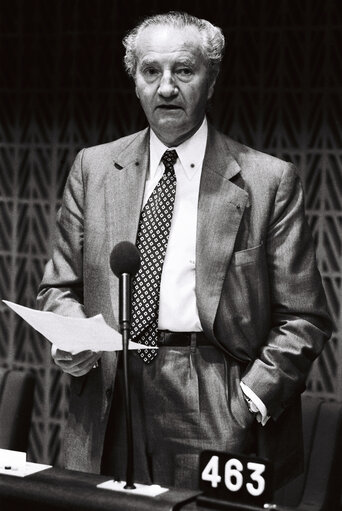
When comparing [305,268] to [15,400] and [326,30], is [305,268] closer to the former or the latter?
[15,400]

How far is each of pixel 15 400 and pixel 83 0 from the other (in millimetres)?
1926

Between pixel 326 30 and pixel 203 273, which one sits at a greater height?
pixel 326 30

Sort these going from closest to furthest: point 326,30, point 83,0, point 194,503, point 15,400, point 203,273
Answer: point 194,503 < point 203,273 < point 15,400 < point 326,30 < point 83,0

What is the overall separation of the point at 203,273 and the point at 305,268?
26cm

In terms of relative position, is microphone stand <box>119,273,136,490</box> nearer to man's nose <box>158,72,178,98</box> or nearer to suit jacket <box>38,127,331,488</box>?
suit jacket <box>38,127,331,488</box>

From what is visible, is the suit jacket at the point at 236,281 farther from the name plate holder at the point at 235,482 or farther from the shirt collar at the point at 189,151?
the name plate holder at the point at 235,482

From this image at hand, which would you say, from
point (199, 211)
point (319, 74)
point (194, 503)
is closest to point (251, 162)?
point (199, 211)

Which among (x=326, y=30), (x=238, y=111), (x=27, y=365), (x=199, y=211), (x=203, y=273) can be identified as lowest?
(x=27, y=365)

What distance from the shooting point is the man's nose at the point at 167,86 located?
220cm

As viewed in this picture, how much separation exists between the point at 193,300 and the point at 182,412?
266 millimetres

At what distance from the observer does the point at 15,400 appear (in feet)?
9.47

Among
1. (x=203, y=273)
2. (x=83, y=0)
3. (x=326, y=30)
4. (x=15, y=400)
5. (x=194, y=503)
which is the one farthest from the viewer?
(x=83, y=0)

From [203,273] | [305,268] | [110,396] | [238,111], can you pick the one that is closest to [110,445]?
[110,396]

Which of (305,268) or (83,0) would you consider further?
(83,0)
